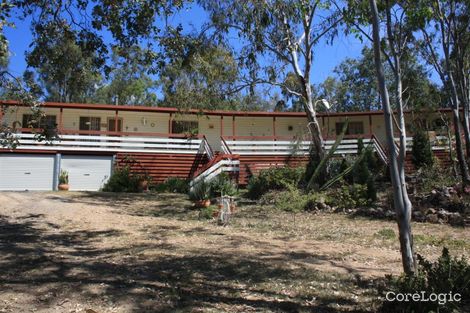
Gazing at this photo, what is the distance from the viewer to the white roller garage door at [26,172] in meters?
20.9

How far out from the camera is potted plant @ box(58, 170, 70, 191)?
20516 millimetres

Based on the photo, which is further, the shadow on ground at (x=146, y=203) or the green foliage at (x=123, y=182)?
the green foliage at (x=123, y=182)

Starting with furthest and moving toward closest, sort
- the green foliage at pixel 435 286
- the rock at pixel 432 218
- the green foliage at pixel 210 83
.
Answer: the green foliage at pixel 210 83 → the rock at pixel 432 218 → the green foliage at pixel 435 286

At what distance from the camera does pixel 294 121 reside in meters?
26.8

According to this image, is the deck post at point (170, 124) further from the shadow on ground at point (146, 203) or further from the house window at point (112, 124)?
the shadow on ground at point (146, 203)

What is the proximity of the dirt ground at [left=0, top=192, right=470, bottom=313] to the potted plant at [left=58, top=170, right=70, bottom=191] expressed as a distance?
24.2ft

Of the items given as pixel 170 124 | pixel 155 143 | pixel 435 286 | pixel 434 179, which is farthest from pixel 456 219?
pixel 170 124

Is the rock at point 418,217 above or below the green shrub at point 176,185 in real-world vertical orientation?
below

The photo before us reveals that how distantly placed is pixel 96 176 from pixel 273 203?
10.5 meters

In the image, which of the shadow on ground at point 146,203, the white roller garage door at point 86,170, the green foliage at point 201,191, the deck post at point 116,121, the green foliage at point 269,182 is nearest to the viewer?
the shadow on ground at point 146,203

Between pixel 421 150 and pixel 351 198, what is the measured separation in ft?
29.5

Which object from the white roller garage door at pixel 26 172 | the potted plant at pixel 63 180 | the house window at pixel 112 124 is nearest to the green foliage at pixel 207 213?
the potted plant at pixel 63 180

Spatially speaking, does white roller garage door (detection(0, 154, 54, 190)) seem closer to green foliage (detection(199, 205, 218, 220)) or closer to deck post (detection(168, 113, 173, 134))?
deck post (detection(168, 113, 173, 134))
